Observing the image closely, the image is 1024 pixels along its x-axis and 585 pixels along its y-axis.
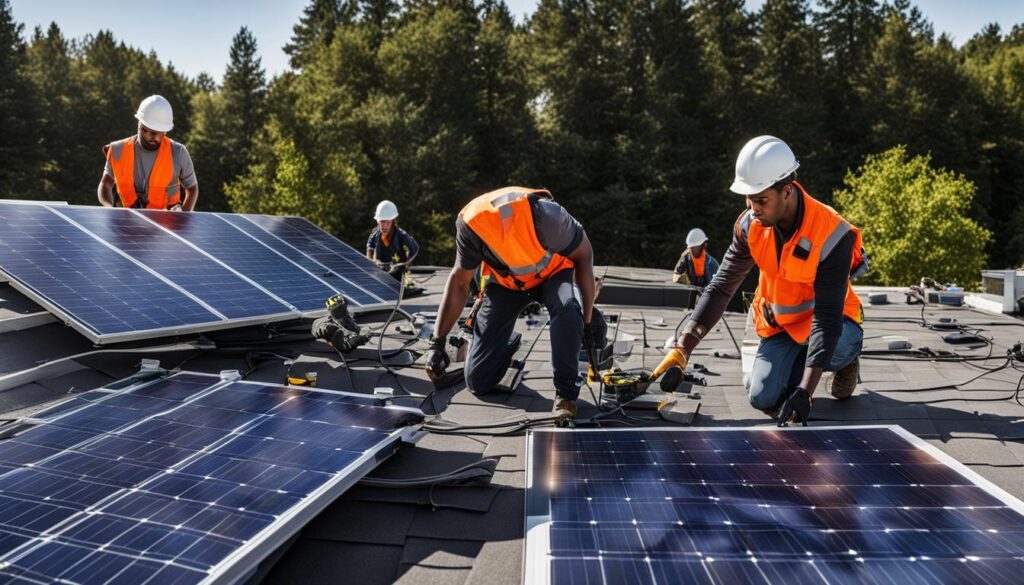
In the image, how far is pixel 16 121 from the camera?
35.5 metres

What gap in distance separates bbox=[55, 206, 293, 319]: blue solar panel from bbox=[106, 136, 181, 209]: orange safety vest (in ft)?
3.24

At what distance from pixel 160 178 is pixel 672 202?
106 feet

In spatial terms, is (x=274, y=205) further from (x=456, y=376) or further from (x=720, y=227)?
(x=456, y=376)

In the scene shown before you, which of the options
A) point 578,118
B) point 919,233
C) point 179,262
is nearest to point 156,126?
point 179,262

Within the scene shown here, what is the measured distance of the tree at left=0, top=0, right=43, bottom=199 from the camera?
113 ft

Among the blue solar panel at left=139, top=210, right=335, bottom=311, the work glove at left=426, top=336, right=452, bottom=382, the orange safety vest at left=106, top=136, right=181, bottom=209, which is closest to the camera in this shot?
the work glove at left=426, top=336, right=452, bottom=382

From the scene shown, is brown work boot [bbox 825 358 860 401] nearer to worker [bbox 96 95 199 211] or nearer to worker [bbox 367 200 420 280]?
worker [bbox 96 95 199 211]

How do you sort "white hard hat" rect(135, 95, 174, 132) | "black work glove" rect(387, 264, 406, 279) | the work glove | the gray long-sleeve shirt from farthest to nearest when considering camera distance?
1. "black work glove" rect(387, 264, 406, 279)
2. "white hard hat" rect(135, 95, 174, 132)
3. the work glove
4. the gray long-sleeve shirt

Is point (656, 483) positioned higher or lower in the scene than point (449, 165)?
lower

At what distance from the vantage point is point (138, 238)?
6301 millimetres

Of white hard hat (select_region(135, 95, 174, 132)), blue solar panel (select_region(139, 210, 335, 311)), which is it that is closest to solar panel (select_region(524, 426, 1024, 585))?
blue solar panel (select_region(139, 210, 335, 311))

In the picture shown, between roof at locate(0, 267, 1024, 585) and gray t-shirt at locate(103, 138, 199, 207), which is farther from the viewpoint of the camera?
gray t-shirt at locate(103, 138, 199, 207)

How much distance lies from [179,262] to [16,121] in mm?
37672

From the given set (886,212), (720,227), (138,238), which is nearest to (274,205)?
(720,227)
